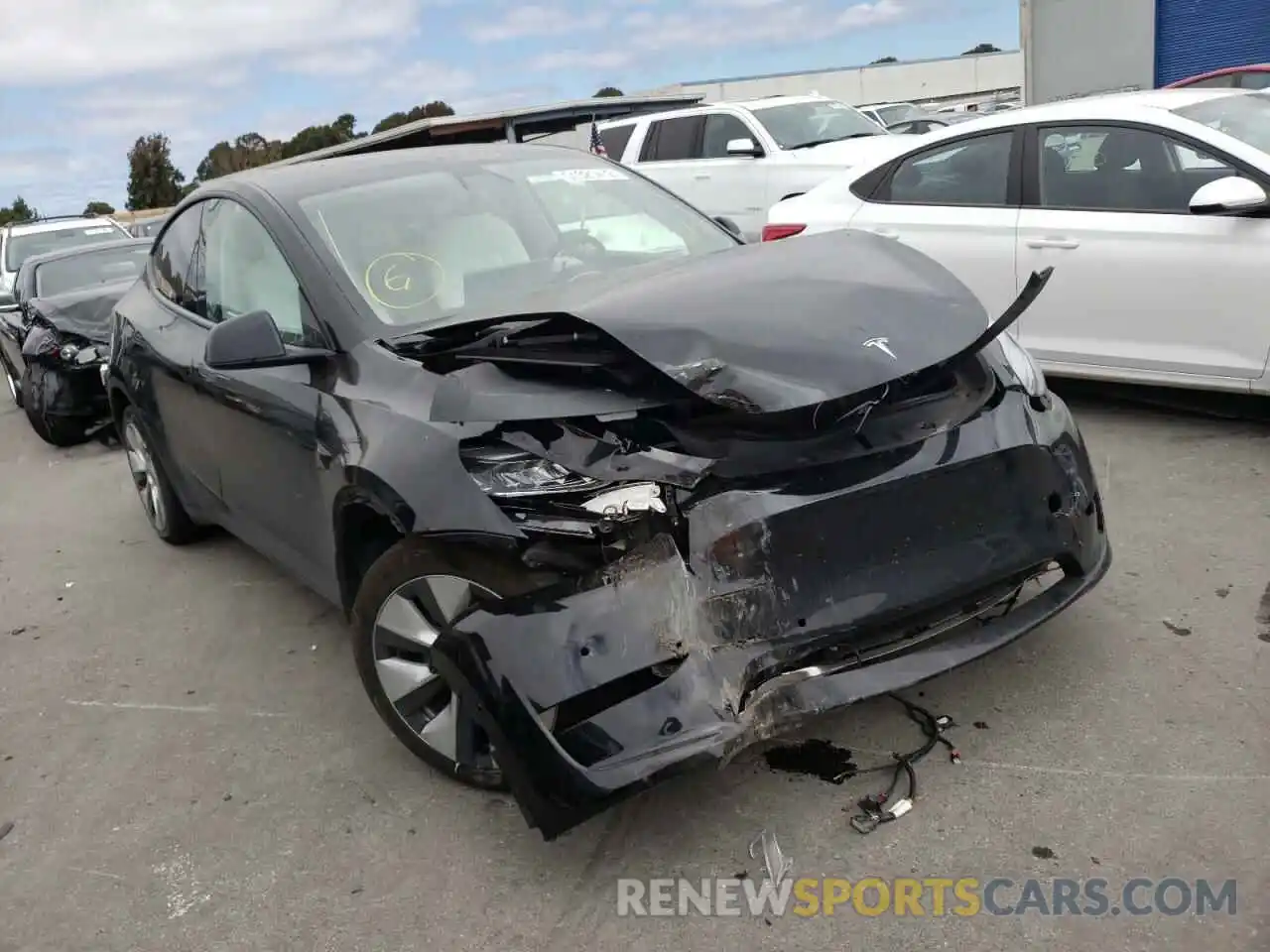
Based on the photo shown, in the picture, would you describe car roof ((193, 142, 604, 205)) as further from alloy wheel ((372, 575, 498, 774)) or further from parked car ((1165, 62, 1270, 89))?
parked car ((1165, 62, 1270, 89))

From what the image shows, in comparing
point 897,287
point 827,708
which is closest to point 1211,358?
point 897,287

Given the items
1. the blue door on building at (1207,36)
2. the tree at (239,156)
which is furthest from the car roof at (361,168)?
the tree at (239,156)

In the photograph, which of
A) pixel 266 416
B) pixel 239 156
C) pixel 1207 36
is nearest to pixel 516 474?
pixel 266 416

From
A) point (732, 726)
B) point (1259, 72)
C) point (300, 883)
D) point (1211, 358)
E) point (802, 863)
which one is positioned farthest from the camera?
point (1259, 72)

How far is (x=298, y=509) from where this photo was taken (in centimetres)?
362

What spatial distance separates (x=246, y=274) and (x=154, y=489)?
194 cm

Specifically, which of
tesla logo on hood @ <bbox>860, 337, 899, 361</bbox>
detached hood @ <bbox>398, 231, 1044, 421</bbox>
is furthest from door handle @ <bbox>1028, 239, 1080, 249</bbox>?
tesla logo on hood @ <bbox>860, 337, 899, 361</bbox>

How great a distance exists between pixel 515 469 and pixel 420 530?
310 mm

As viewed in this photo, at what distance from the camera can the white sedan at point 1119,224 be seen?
→ 485 centimetres

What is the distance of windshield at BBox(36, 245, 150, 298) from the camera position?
10094 millimetres

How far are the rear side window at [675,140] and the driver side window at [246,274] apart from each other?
8478 mm

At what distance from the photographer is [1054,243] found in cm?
545

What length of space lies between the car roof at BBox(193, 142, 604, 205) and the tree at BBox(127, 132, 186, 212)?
219 feet

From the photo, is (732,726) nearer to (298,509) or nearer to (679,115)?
(298,509)
